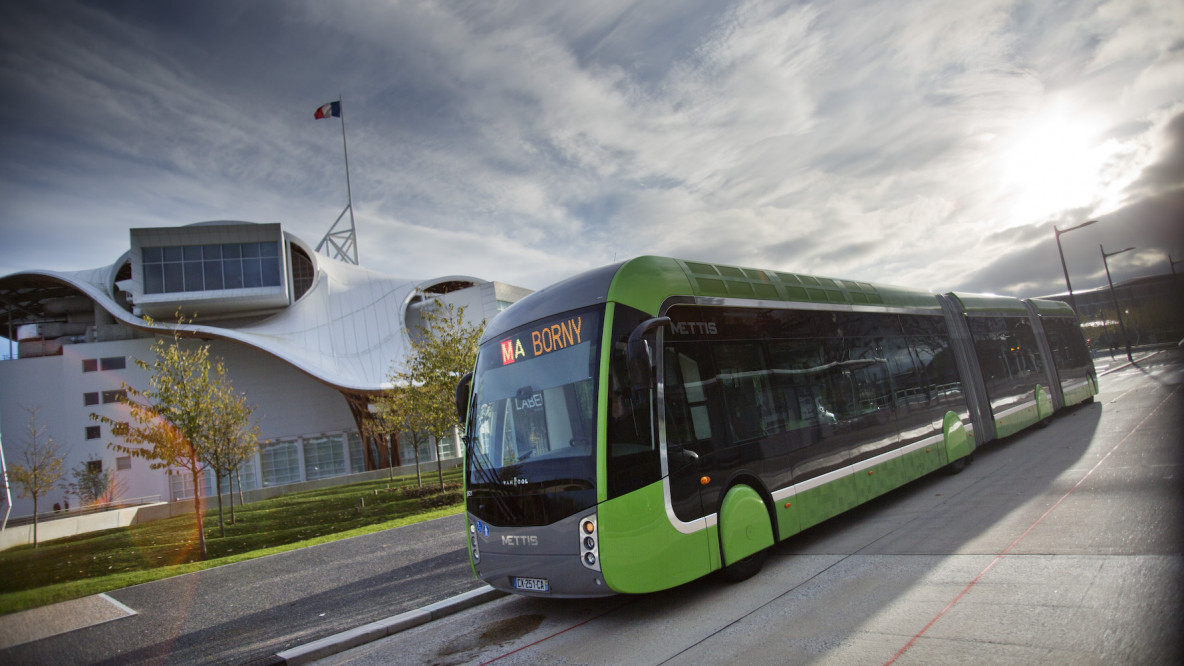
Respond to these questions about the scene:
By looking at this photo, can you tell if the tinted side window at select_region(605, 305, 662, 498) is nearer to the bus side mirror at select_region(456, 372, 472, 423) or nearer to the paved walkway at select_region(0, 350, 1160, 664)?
the bus side mirror at select_region(456, 372, 472, 423)

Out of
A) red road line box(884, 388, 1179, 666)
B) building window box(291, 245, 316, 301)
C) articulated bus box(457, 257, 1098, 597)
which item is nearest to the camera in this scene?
red road line box(884, 388, 1179, 666)

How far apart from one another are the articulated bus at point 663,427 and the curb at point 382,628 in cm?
85

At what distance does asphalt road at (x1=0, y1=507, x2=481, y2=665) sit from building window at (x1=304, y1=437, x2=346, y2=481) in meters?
37.4

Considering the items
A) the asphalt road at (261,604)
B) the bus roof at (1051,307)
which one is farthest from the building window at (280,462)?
the bus roof at (1051,307)

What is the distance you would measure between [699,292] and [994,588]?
3573 mm

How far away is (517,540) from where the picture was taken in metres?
5.89

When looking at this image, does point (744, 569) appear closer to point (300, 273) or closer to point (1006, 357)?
point (1006, 357)

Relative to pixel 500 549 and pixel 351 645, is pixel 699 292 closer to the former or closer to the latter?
pixel 500 549

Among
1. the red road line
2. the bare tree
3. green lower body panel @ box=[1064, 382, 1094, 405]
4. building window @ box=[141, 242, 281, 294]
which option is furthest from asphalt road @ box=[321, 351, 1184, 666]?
building window @ box=[141, 242, 281, 294]

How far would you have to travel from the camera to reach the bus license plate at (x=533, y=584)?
5691mm

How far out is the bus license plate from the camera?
5691 millimetres

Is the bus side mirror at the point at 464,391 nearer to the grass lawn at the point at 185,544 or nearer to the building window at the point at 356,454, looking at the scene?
the grass lawn at the point at 185,544

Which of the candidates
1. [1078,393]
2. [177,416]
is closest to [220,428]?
[177,416]

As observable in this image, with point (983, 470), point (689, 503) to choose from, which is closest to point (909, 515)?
point (983, 470)
